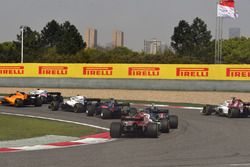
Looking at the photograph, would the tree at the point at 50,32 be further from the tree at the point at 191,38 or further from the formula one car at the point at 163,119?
the formula one car at the point at 163,119

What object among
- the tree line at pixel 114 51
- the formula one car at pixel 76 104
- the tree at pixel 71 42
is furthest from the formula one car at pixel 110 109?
the tree at pixel 71 42

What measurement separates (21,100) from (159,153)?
20.1 metres

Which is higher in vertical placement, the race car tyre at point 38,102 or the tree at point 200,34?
the tree at point 200,34

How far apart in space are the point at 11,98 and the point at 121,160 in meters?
21.9

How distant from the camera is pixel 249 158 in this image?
43.4ft

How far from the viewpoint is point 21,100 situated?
107 ft

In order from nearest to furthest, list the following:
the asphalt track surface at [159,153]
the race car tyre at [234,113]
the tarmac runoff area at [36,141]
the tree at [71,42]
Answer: the asphalt track surface at [159,153] → the tarmac runoff area at [36,141] → the race car tyre at [234,113] → the tree at [71,42]

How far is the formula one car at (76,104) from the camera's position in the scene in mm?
29719

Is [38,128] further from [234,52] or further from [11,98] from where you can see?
[234,52]

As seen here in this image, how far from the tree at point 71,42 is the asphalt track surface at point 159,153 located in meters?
72.9

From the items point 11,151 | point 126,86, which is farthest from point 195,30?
point 11,151

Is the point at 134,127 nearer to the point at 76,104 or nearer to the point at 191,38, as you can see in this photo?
the point at 76,104

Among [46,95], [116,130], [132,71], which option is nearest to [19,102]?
[46,95]

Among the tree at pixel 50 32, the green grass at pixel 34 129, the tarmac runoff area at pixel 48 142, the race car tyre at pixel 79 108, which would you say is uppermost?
the tree at pixel 50 32
